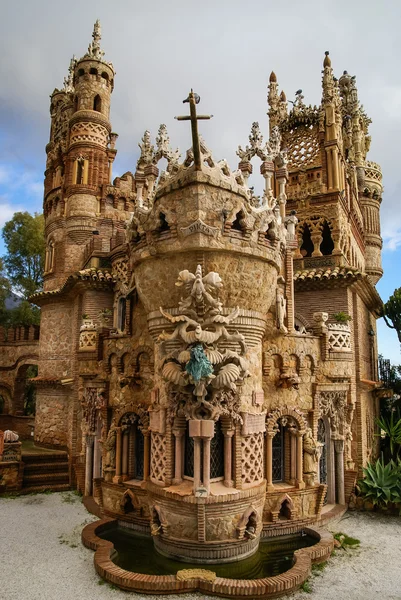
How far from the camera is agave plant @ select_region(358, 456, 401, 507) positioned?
507 inches

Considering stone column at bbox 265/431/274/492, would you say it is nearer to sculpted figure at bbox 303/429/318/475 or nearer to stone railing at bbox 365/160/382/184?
sculpted figure at bbox 303/429/318/475

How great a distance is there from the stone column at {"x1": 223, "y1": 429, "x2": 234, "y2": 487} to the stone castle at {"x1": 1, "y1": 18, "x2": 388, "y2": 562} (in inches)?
1.2

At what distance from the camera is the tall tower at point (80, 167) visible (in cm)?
→ 2050

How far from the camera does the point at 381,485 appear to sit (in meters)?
13.2

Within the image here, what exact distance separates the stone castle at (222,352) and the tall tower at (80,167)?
2.12 m

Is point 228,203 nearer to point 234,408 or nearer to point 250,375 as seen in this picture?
point 250,375

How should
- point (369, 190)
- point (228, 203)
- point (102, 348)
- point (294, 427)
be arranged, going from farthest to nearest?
point (369, 190) < point (102, 348) < point (294, 427) < point (228, 203)

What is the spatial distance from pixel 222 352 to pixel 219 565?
4.38 metres

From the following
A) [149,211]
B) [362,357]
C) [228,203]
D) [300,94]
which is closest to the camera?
[228,203]

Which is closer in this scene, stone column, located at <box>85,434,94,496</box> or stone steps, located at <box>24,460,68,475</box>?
stone column, located at <box>85,434,94,496</box>

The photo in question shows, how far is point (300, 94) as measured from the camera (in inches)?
733

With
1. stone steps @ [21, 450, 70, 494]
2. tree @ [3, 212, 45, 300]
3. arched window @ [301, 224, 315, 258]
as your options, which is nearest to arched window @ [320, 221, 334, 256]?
arched window @ [301, 224, 315, 258]

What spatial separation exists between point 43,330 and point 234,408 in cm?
1247

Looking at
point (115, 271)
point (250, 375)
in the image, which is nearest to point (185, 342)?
point (250, 375)
